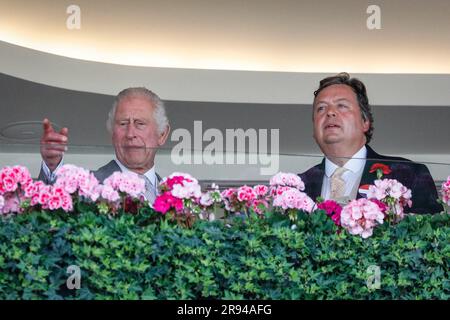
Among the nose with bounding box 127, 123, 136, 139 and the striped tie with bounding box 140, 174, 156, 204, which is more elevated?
the nose with bounding box 127, 123, 136, 139

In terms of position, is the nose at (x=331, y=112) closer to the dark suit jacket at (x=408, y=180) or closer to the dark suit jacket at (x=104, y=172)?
the dark suit jacket at (x=408, y=180)

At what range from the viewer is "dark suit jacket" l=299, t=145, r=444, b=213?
347 cm

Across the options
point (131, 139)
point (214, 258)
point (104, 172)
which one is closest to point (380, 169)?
point (214, 258)

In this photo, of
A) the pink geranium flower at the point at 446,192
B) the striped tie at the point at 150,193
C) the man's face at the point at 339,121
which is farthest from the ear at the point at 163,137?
the pink geranium flower at the point at 446,192

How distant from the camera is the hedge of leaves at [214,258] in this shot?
2930 mm

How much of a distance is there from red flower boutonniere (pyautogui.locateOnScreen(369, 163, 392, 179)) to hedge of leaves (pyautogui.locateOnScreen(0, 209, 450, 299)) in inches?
10.9

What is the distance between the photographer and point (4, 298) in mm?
2920

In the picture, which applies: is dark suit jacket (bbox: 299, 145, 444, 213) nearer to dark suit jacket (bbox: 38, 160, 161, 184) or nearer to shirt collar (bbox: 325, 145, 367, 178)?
shirt collar (bbox: 325, 145, 367, 178)

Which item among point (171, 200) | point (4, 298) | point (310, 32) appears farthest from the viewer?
point (310, 32)

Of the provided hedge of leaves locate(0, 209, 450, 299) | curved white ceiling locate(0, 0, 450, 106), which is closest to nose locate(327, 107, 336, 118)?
curved white ceiling locate(0, 0, 450, 106)

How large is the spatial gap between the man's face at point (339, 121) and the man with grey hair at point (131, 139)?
1.26 m
